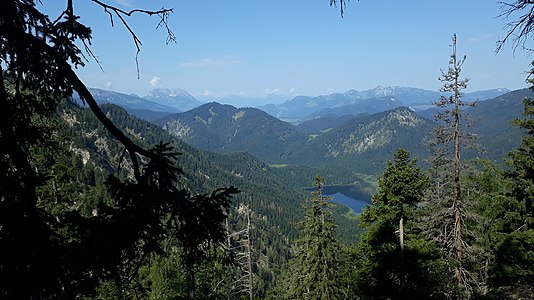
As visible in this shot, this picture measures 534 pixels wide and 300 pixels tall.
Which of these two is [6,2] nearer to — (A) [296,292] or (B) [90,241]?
(B) [90,241]

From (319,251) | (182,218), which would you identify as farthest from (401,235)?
(182,218)

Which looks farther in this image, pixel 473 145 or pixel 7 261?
pixel 473 145

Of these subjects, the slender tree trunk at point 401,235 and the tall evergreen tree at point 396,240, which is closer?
the tall evergreen tree at point 396,240

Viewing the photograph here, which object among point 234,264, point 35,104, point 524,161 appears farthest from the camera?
point 524,161

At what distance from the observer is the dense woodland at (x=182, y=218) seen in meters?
4.01

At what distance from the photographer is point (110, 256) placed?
411 centimetres

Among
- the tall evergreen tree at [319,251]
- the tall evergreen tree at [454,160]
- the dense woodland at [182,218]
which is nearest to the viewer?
the dense woodland at [182,218]

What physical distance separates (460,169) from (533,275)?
9.23 metres

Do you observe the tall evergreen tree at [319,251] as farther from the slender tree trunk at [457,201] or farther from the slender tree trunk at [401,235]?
the slender tree trunk at [457,201]

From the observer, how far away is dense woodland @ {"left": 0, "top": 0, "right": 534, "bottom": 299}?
4008 mm

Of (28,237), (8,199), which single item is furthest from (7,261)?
(8,199)

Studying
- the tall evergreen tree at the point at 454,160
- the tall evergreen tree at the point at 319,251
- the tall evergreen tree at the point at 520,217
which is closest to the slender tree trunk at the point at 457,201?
the tall evergreen tree at the point at 454,160

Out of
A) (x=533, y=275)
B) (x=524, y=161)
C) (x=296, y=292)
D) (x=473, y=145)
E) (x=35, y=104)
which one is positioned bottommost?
(x=296, y=292)

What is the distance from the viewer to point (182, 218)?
14.2ft
